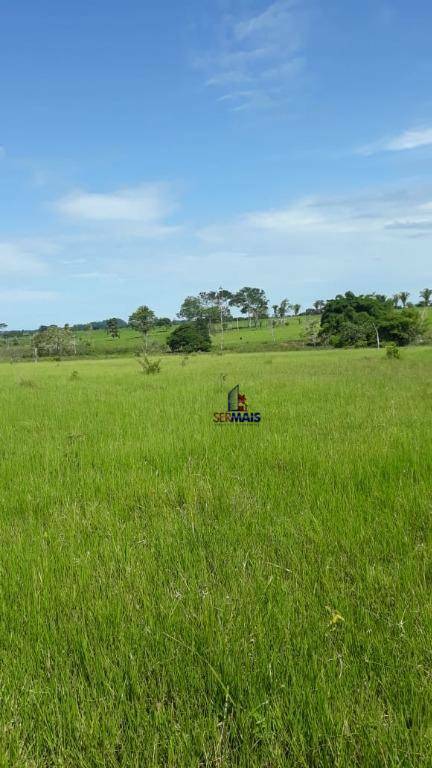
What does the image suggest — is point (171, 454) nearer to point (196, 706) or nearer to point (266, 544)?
point (266, 544)

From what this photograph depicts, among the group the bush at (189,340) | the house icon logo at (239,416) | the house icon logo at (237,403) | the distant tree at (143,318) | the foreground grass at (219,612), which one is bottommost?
the foreground grass at (219,612)

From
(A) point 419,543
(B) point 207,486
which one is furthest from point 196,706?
(B) point 207,486

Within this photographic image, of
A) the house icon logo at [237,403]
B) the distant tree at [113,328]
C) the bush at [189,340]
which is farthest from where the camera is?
the distant tree at [113,328]

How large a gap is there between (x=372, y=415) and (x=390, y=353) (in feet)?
68.4

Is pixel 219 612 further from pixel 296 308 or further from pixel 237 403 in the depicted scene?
pixel 296 308

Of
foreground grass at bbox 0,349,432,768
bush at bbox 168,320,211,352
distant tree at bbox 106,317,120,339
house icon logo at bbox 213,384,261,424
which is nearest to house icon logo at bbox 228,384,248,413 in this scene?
house icon logo at bbox 213,384,261,424

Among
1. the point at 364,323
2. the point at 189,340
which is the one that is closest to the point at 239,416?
the point at 364,323

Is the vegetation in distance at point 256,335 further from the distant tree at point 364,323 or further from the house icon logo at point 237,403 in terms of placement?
the house icon logo at point 237,403

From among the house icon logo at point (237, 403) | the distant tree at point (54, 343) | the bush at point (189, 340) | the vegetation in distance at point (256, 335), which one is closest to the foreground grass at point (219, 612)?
the house icon logo at point (237, 403)

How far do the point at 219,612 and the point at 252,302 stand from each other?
12863 cm

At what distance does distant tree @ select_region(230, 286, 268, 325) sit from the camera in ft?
417

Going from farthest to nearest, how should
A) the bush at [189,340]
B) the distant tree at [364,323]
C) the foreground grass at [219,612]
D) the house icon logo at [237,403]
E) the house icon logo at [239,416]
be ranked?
the bush at [189,340] → the distant tree at [364,323] → the house icon logo at [237,403] → the house icon logo at [239,416] → the foreground grass at [219,612]

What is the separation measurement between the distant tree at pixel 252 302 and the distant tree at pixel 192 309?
13933 mm

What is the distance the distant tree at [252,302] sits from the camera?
127 m
